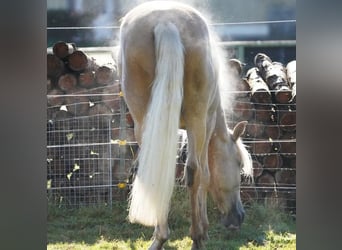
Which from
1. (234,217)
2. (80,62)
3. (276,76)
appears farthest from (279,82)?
(80,62)

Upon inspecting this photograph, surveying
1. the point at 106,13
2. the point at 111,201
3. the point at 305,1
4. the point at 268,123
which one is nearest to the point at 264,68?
the point at 268,123

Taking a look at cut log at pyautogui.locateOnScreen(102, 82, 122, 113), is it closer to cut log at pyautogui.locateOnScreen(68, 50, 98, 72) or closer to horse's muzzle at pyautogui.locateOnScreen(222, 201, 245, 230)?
cut log at pyautogui.locateOnScreen(68, 50, 98, 72)

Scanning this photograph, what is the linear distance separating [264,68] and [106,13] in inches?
37.3

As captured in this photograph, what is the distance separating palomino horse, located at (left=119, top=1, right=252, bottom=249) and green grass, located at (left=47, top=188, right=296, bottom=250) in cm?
7

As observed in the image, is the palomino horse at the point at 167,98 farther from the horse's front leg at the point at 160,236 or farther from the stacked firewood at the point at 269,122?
the stacked firewood at the point at 269,122

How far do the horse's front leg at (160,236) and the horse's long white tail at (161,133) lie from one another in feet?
0.32

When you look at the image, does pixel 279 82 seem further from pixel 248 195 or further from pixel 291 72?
pixel 248 195

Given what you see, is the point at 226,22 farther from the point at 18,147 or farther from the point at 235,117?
the point at 18,147

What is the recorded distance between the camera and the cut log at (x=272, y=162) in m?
3.08

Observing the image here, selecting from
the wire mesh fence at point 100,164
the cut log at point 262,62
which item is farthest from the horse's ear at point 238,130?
the cut log at point 262,62

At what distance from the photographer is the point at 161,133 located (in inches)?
94.7

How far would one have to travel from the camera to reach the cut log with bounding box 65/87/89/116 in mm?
3062

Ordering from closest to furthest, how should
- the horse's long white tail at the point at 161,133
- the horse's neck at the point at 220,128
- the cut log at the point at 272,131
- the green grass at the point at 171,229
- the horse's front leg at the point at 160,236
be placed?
1. the horse's long white tail at the point at 161,133
2. the horse's front leg at the point at 160,236
3. the green grass at the point at 171,229
4. the horse's neck at the point at 220,128
5. the cut log at the point at 272,131

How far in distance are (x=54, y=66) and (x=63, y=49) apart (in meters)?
0.14
